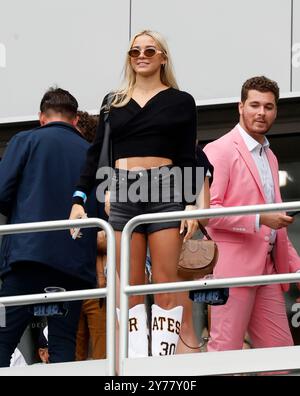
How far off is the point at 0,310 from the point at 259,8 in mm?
4491

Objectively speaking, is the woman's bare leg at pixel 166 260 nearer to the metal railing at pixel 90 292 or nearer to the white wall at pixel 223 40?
the metal railing at pixel 90 292

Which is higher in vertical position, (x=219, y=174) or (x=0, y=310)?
(x=219, y=174)

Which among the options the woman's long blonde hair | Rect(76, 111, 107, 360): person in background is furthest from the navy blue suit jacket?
Rect(76, 111, 107, 360): person in background

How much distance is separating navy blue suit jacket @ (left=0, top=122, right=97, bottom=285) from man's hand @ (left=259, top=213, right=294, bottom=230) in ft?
3.65

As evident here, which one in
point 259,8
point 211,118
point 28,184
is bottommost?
point 28,184

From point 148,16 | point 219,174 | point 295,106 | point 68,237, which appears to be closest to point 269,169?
point 219,174

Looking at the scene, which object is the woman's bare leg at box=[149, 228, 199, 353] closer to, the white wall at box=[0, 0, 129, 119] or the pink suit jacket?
the pink suit jacket

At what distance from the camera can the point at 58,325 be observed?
10.4m

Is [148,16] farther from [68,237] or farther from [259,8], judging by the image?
[68,237]

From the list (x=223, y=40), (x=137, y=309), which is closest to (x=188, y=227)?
(x=137, y=309)

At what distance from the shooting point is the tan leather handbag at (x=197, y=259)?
9938mm

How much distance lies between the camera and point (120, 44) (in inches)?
563

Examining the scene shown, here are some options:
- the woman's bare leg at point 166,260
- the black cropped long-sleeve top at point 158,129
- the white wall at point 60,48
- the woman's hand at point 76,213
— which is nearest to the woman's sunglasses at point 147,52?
the black cropped long-sleeve top at point 158,129

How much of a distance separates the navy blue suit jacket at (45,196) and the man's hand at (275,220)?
1112mm
